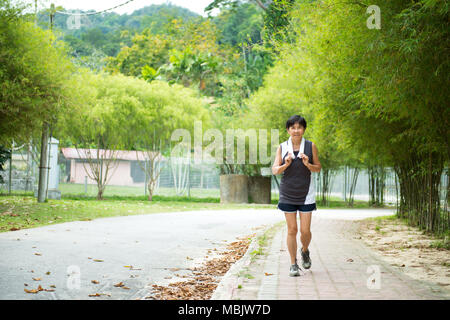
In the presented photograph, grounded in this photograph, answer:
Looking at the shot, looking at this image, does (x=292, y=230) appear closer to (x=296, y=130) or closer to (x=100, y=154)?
(x=296, y=130)

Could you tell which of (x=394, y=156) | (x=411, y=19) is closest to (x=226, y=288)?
(x=411, y=19)

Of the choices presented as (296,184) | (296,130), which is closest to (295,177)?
(296,184)

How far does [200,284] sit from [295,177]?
66.8 inches

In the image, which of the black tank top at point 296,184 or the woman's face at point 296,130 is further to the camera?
the woman's face at point 296,130

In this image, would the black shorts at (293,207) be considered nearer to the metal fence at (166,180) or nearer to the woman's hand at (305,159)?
the woman's hand at (305,159)

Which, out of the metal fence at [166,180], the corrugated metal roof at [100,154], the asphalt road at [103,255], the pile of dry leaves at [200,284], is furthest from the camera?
the corrugated metal roof at [100,154]

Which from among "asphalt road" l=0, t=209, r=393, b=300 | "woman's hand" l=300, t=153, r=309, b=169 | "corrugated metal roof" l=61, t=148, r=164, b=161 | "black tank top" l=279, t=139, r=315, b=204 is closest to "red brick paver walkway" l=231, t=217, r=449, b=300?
"black tank top" l=279, t=139, r=315, b=204

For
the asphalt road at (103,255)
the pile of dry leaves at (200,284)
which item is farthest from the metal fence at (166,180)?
the pile of dry leaves at (200,284)

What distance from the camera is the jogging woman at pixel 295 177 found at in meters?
6.20

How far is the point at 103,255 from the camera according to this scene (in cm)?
820

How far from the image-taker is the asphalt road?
5906mm

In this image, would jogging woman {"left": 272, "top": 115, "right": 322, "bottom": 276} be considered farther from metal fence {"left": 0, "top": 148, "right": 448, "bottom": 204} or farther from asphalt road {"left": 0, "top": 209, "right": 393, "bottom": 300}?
metal fence {"left": 0, "top": 148, "right": 448, "bottom": 204}

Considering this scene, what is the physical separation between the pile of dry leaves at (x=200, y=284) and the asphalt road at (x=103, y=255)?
19 centimetres
